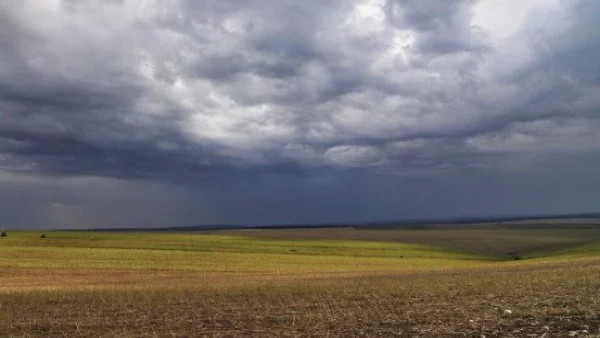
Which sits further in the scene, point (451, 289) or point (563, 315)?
point (451, 289)

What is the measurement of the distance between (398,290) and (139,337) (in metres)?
14.7

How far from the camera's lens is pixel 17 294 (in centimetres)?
2912

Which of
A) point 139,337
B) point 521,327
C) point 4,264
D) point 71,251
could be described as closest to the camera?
point 521,327

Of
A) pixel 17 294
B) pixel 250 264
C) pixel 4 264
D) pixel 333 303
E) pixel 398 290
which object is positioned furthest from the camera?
pixel 250 264

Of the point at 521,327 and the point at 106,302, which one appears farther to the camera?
the point at 106,302

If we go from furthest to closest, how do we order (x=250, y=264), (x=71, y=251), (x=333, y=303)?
1. (x=71, y=251)
2. (x=250, y=264)
3. (x=333, y=303)

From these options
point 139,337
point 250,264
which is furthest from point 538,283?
point 250,264

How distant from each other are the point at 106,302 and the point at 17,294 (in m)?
8.24

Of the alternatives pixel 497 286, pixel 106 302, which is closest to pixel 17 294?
pixel 106 302

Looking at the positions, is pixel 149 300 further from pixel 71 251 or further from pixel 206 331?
pixel 71 251

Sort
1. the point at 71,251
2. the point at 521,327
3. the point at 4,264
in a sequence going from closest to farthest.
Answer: the point at 521,327 < the point at 4,264 < the point at 71,251

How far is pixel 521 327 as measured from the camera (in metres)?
13.5

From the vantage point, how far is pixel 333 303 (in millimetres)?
21328

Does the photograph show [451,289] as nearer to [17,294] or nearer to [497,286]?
[497,286]
